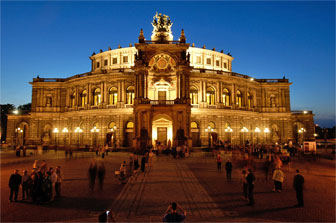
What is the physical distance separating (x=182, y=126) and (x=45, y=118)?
114ft

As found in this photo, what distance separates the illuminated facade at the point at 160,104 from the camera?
39156 mm

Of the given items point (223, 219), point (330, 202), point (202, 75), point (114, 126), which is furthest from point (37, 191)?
point (202, 75)

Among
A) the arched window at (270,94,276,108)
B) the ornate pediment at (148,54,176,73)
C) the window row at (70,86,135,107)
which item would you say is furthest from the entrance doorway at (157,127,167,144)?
the arched window at (270,94,276,108)

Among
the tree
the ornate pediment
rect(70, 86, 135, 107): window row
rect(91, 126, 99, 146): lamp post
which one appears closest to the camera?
the ornate pediment

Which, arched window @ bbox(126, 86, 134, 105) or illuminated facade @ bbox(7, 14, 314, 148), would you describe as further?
arched window @ bbox(126, 86, 134, 105)

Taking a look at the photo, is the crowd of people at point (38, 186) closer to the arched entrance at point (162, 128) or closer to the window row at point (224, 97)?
the arched entrance at point (162, 128)

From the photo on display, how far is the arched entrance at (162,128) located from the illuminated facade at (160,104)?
0.18 m

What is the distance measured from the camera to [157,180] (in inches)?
641

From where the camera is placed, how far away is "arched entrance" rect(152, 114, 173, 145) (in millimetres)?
39228

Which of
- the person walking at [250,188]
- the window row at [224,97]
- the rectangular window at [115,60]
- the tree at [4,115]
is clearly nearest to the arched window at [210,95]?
the window row at [224,97]

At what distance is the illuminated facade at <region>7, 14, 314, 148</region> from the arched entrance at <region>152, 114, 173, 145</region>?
177 mm

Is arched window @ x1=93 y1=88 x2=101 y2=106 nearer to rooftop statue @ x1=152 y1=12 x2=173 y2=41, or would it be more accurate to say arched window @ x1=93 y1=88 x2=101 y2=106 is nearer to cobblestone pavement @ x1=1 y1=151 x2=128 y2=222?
rooftop statue @ x1=152 y1=12 x2=173 y2=41

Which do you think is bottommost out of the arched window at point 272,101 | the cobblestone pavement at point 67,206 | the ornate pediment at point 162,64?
the cobblestone pavement at point 67,206

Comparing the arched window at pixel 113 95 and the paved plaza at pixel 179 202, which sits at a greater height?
the arched window at pixel 113 95
